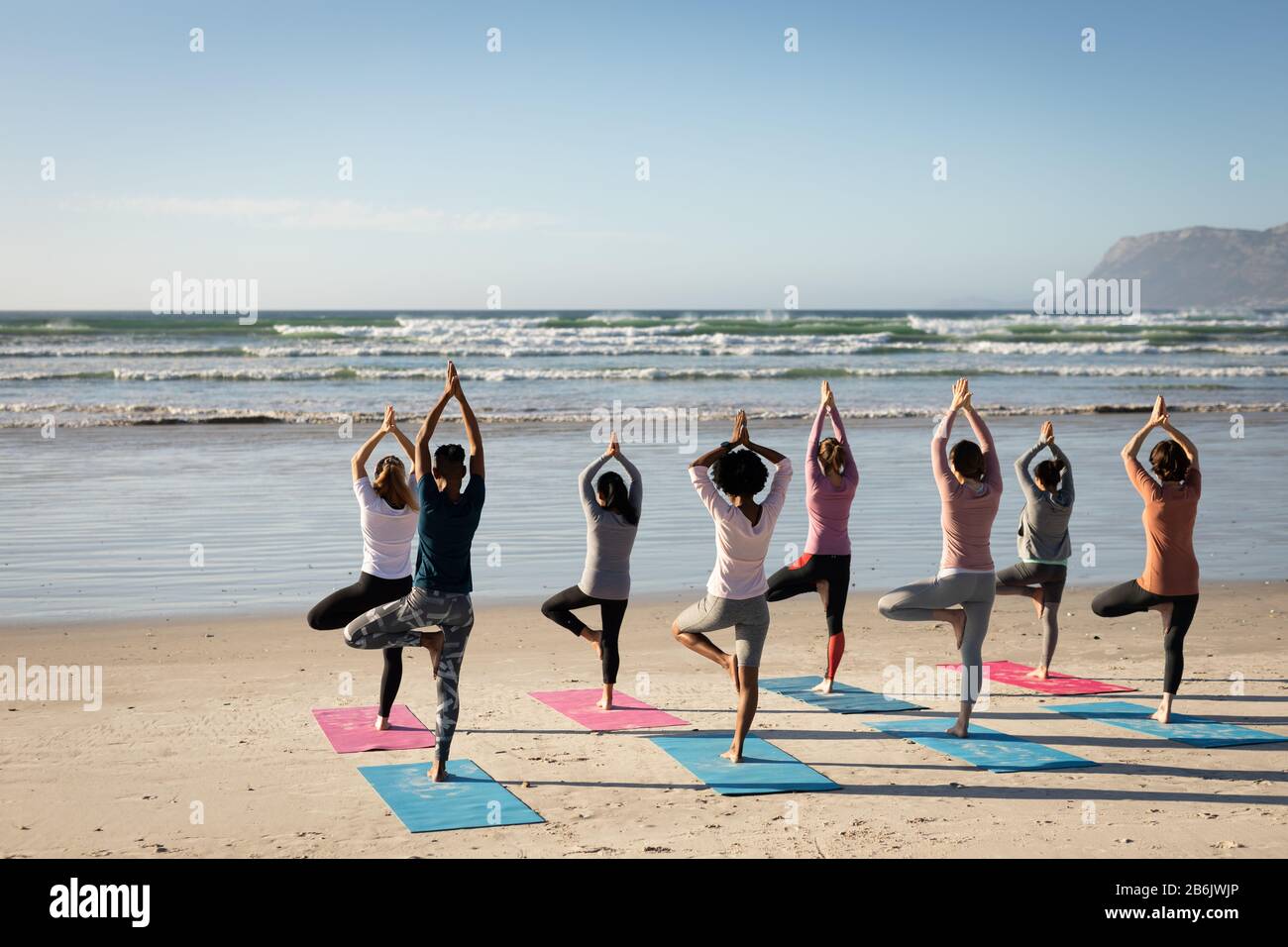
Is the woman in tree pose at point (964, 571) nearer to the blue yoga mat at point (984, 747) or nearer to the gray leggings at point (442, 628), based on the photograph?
the blue yoga mat at point (984, 747)

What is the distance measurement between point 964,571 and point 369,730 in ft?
11.9

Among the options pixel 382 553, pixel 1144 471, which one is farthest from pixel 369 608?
pixel 1144 471

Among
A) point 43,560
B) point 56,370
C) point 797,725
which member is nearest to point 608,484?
point 797,725

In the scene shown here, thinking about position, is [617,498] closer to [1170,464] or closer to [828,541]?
[828,541]

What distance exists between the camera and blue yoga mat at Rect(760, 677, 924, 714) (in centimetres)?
808

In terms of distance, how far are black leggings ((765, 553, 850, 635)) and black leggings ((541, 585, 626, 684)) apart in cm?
115

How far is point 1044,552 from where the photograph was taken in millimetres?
8922

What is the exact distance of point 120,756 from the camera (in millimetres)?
6777

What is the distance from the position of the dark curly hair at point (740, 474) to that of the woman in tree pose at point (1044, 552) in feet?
9.70

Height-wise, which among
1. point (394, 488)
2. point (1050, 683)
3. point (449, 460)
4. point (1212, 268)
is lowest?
point (1050, 683)

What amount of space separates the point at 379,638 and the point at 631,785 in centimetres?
152

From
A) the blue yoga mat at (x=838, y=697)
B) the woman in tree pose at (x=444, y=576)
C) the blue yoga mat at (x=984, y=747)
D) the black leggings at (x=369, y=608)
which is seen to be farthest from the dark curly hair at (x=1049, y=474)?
the black leggings at (x=369, y=608)

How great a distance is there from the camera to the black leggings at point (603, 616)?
792cm
